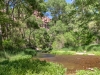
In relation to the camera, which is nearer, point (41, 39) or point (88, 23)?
point (88, 23)

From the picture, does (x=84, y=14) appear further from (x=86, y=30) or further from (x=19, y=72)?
(x=19, y=72)

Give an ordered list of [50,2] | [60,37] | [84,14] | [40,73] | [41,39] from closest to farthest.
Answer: [40,73] → [84,14] → [60,37] → [41,39] → [50,2]

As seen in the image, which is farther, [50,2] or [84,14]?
[50,2]

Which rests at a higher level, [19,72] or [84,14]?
[84,14]

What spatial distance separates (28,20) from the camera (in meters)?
40.3

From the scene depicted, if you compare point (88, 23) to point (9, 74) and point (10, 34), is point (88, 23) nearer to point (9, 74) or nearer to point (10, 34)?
point (10, 34)

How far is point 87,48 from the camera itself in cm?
3347

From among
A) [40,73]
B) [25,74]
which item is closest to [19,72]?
[25,74]

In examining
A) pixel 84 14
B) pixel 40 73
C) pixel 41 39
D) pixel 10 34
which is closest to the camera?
pixel 40 73

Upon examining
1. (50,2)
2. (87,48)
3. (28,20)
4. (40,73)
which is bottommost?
(87,48)

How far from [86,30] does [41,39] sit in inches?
537

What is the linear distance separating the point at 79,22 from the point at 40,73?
109 ft

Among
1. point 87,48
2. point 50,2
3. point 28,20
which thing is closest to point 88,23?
point 87,48

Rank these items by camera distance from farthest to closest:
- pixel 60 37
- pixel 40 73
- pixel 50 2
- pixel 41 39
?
pixel 50 2 < pixel 41 39 < pixel 60 37 < pixel 40 73
